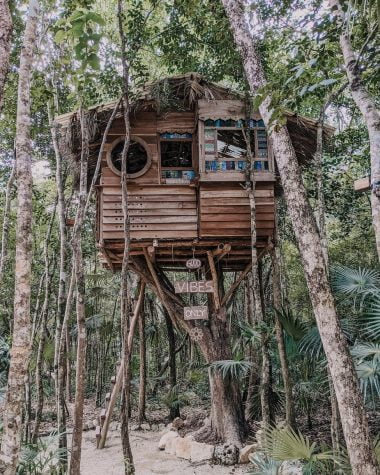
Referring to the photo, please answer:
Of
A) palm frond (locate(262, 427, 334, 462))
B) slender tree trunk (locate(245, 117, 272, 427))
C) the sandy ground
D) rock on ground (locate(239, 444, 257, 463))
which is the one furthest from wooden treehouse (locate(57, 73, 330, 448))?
palm frond (locate(262, 427, 334, 462))

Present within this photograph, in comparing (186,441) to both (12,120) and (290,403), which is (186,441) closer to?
(290,403)

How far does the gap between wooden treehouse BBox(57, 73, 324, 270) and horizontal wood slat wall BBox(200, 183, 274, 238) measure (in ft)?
0.06

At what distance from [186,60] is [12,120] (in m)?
3.66

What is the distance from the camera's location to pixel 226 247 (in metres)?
8.18

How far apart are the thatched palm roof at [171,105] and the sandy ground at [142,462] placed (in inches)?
231

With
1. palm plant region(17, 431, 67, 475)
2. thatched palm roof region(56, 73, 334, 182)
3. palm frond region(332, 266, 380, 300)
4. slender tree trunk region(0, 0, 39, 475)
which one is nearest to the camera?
slender tree trunk region(0, 0, 39, 475)

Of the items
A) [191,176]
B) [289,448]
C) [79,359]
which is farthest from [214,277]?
[289,448]

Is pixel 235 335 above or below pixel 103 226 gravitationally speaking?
below

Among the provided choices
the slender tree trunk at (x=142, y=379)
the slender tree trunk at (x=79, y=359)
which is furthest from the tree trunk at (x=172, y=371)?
the slender tree trunk at (x=79, y=359)

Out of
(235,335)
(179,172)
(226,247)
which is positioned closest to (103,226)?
(179,172)

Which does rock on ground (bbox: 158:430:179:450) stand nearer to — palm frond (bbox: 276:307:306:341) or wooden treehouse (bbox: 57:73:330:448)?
wooden treehouse (bbox: 57:73:330:448)

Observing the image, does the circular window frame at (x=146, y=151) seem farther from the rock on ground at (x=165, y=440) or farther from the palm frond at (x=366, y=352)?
the rock on ground at (x=165, y=440)

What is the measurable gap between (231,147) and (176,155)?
1.29 meters

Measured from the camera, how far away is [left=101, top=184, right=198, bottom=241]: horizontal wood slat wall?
25.4 feet
